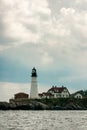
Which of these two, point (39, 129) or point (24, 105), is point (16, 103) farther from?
point (39, 129)

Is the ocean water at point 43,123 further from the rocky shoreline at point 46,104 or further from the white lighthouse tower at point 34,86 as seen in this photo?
the white lighthouse tower at point 34,86

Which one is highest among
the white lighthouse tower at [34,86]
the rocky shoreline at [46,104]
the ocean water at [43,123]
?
the white lighthouse tower at [34,86]

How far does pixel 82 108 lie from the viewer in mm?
192375

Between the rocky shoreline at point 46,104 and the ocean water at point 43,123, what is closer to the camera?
the ocean water at point 43,123

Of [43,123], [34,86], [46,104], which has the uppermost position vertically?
[34,86]

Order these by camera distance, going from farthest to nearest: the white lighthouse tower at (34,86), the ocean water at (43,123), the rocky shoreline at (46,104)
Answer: the white lighthouse tower at (34,86)
the rocky shoreline at (46,104)
the ocean water at (43,123)

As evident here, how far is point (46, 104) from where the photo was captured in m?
180

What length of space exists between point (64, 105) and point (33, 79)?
20054 mm

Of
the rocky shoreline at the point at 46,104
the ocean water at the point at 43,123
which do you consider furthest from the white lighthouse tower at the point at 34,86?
the ocean water at the point at 43,123

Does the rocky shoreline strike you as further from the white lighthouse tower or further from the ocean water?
the ocean water

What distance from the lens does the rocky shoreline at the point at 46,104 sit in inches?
6599

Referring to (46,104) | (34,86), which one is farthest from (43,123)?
(46,104)

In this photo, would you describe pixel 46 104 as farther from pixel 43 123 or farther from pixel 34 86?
pixel 43 123

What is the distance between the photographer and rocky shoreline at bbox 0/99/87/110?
16762cm
